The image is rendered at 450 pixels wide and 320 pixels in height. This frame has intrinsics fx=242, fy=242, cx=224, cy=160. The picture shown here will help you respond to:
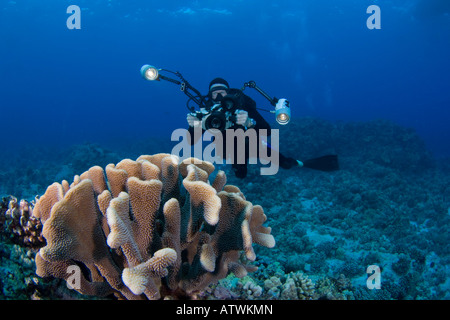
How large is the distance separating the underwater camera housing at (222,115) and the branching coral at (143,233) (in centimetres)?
308

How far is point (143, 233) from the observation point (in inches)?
73.4

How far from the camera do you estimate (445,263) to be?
6.50 m

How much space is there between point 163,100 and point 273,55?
71.7m

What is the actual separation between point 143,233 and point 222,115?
3.74 m

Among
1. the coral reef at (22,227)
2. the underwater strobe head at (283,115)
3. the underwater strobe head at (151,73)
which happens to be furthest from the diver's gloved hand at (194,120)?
the coral reef at (22,227)

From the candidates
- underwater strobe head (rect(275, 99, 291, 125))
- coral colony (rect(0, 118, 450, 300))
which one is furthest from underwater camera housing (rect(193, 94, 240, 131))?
coral colony (rect(0, 118, 450, 300))

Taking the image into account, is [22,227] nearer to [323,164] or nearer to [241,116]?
[241,116]

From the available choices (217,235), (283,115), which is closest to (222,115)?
(283,115)

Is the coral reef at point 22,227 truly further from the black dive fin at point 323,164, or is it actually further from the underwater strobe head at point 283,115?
the black dive fin at point 323,164

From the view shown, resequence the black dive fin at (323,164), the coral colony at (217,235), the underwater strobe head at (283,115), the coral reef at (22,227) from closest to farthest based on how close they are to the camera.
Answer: the coral colony at (217,235) < the coral reef at (22,227) < the underwater strobe head at (283,115) < the black dive fin at (323,164)

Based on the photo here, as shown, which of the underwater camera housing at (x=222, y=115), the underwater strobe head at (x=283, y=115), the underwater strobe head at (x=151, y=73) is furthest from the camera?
the underwater strobe head at (x=151, y=73)

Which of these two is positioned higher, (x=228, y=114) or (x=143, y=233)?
(x=228, y=114)

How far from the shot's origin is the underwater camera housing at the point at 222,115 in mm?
5211

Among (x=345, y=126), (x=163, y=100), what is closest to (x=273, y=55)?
(x=163, y=100)
